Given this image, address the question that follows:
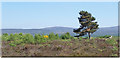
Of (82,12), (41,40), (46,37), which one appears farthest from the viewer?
(82,12)

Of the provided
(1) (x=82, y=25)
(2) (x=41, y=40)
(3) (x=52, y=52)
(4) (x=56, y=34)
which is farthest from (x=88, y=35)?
(3) (x=52, y=52)

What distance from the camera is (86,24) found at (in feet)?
57.7

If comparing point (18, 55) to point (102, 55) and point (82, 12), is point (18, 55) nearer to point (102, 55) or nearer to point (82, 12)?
point (102, 55)

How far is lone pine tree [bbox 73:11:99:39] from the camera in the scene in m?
17.5

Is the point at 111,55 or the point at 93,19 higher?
the point at 93,19

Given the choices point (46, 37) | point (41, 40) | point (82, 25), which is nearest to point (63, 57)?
point (41, 40)

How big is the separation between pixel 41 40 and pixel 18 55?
413cm

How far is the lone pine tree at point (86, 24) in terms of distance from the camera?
17531 mm

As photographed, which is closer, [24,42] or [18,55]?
[18,55]

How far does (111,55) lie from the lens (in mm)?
9898

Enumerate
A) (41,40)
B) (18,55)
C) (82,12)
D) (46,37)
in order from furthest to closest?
(82,12), (46,37), (41,40), (18,55)

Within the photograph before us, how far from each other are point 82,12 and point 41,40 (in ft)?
15.9

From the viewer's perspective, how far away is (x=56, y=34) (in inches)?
674

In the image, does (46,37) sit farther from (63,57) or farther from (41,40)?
(63,57)
